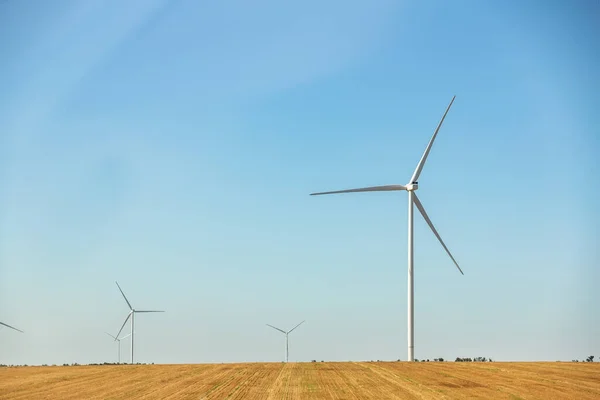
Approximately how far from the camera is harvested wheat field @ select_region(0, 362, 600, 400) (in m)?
36.2

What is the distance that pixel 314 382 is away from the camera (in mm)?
42500

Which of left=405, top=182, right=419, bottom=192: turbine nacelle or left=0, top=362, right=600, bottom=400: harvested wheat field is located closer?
left=0, top=362, right=600, bottom=400: harvested wheat field

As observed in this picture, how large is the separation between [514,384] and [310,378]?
39.6 ft

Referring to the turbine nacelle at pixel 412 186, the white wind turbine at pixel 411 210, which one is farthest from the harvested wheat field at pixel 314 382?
the turbine nacelle at pixel 412 186

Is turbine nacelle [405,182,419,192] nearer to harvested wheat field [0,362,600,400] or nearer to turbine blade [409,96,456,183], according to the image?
turbine blade [409,96,456,183]

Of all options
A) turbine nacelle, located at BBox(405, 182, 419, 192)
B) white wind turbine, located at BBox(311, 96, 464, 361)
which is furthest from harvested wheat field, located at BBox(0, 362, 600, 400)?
turbine nacelle, located at BBox(405, 182, 419, 192)

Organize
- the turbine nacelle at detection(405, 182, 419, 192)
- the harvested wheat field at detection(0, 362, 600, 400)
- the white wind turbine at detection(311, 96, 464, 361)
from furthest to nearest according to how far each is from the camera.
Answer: the turbine nacelle at detection(405, 182, 419, 192)
the white wind turbine at detection(311, 96, 464, 361)
the harvested wheat field at detection(0, 362, 600, 400)

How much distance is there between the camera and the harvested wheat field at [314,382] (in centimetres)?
3622

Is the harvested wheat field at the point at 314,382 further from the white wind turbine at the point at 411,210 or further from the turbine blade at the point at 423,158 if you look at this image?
the turbine blade at the point at 423,158

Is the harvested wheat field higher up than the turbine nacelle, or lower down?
lower down

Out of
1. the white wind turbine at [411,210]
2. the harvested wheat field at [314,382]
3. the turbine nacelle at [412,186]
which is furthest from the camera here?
the turbine nacelle at [412,186]

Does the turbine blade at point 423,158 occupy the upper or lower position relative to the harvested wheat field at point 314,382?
upper

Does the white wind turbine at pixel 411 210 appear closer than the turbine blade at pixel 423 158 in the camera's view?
Yes

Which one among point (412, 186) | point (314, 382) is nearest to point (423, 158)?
point (412, 186)
